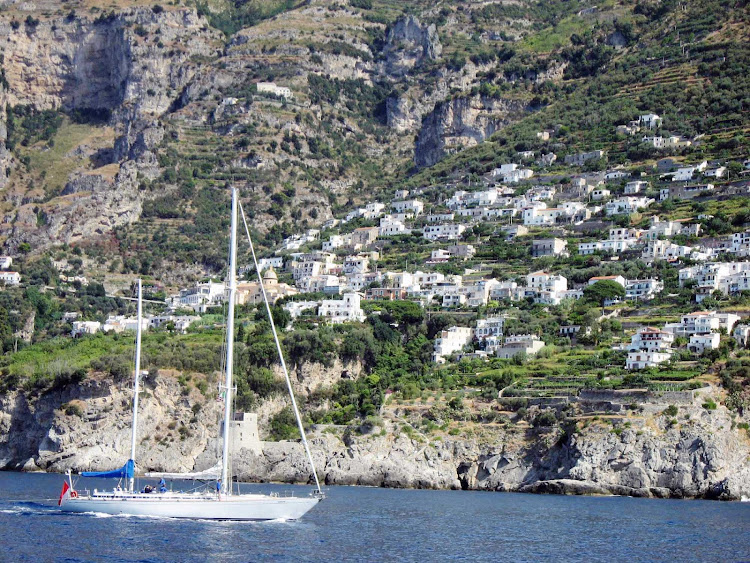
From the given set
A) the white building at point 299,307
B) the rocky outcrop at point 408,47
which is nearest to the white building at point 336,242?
the white building at point 299,307

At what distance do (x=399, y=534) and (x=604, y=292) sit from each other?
45.3m

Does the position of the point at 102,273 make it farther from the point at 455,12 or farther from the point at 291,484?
the point at 455,12

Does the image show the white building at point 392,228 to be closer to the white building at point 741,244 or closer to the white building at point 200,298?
A: the white building at point 200,298

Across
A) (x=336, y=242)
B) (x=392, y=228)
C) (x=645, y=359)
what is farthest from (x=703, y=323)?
(x=336, y=242)

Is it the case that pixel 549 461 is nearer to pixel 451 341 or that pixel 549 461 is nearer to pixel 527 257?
pixel 451 341

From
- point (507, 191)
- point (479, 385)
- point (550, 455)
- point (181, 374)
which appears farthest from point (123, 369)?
point (507, 191)

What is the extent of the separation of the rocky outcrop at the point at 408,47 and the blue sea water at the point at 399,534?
356 feet

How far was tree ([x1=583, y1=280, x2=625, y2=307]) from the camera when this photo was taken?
90.4 m

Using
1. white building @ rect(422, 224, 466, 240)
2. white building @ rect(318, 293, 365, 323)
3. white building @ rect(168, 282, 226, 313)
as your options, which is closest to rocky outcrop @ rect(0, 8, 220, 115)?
white building @ rect(168, 282, 226, 313)

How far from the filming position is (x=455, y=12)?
16750 cm

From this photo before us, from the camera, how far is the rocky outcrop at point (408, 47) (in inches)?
6432

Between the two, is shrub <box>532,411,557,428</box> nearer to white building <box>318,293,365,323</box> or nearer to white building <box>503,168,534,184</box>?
white building <box>318,293,365,323</box>

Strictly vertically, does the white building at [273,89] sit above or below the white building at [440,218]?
above

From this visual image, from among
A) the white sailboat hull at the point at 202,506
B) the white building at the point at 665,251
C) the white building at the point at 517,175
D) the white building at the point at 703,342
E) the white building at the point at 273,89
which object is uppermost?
the white building at the point at 273,89
